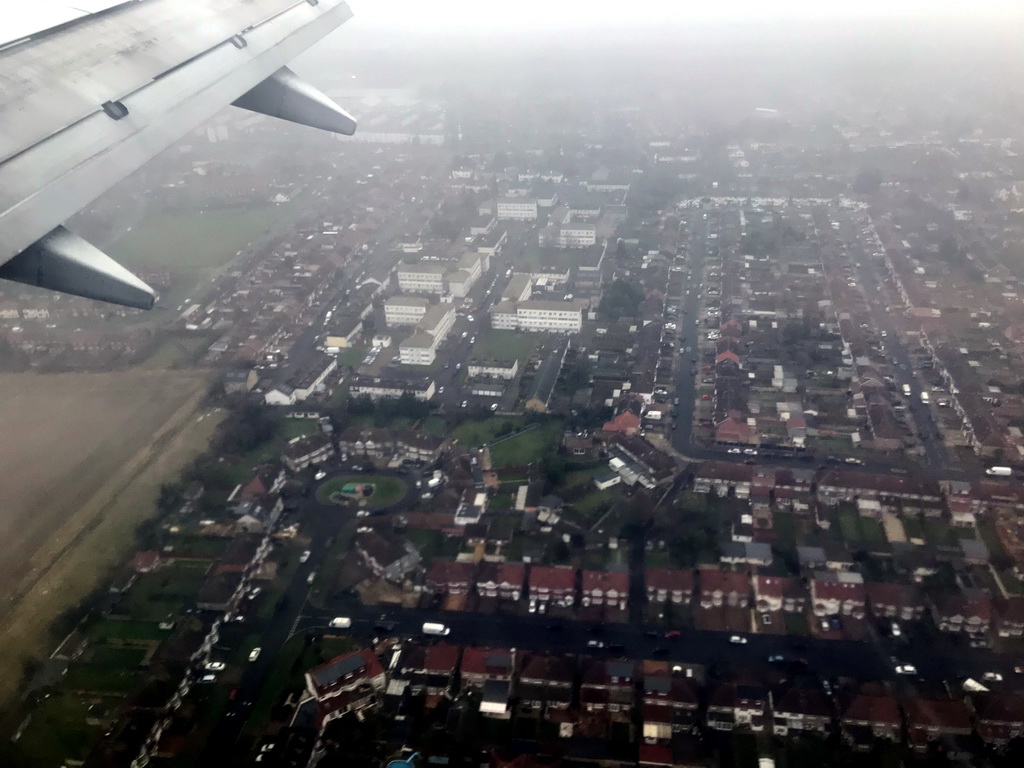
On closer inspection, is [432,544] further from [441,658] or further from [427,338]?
[427,338]

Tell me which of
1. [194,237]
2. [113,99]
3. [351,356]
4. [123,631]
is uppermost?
[113,99]

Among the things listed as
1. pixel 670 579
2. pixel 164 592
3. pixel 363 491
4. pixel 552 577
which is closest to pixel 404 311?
pixel 363 491

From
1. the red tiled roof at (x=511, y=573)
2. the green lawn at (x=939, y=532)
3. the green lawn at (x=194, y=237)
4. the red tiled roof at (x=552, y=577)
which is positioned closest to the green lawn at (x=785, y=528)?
the green lawn at (x=939, y=532)

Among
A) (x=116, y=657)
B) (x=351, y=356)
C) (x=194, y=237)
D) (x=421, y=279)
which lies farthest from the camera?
(x=194, y=237)

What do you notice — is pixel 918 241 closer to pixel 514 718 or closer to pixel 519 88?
pixel 514 718

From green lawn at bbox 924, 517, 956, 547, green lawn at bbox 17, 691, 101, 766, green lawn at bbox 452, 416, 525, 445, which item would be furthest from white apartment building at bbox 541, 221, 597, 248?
green lawn at bbox 17, 691, 101, 766
